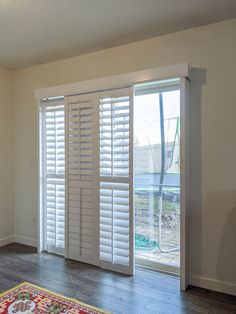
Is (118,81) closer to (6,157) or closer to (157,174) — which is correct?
(157,174)

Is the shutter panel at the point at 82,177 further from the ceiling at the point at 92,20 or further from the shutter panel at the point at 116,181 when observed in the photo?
the ceiling at the point at 92,20

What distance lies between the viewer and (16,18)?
2.51 m

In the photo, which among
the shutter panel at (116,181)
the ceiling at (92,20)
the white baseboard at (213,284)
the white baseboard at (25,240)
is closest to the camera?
the ceiling at (92,20)

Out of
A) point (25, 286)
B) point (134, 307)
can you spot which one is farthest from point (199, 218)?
point (25, 286)

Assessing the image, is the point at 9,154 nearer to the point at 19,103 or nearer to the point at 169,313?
the point at 19,103

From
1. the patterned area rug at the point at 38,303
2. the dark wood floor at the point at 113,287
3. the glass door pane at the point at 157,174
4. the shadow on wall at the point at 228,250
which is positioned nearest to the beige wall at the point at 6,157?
the dark wood floor at the point at 113,287

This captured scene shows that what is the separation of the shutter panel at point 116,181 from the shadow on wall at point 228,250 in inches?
35.3

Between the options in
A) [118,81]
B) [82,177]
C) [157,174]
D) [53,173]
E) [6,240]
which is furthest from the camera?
[6,240]

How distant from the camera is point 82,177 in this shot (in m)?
3.15

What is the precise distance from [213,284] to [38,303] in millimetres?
1653

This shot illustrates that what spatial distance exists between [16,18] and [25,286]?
8.61ft

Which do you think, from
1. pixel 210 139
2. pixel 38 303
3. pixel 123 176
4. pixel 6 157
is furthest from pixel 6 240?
pixel 210 139

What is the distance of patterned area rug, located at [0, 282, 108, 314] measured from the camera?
2.16m

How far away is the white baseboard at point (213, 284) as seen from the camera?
246 centimetres
